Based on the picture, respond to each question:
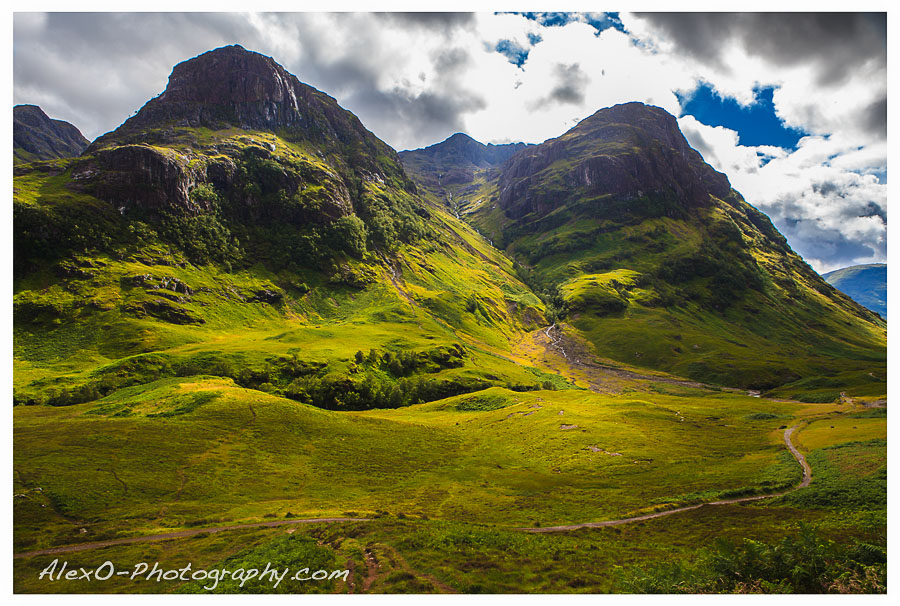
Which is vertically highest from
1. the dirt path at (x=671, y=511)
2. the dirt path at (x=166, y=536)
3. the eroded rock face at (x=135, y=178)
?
the eroded rock face at (x=135, y=178)

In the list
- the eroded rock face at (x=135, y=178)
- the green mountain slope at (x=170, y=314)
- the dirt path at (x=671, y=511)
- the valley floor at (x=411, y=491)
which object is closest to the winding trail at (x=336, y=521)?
the dirt path at (x=671, y=511)

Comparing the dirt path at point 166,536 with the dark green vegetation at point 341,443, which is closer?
the dark green vegetation at point 341,443

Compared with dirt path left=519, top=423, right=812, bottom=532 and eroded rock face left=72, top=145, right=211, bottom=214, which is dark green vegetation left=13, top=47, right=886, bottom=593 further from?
eroded rock face left=72, top=145, right=211, bottom=214

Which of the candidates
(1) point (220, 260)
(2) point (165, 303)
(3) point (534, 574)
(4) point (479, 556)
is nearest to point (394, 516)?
(4) point (479, 556)

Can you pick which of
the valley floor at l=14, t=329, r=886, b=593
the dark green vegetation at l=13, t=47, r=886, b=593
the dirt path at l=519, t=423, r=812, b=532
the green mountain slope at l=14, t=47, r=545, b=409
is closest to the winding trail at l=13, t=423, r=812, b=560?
the dirt path at l=519, t=423, r=812, b=532

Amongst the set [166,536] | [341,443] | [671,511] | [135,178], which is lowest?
[341,443]

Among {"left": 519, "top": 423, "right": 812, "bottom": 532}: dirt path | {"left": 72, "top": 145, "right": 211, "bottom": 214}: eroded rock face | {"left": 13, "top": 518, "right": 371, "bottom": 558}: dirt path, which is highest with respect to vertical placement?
{"left": 72, "top": 145, "right": 211, "bottom": 214}: eroded rock face

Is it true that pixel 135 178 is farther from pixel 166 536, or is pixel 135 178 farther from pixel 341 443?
pixel 166 536

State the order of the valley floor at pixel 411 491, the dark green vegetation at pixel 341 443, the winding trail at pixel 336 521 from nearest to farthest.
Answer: the valley floor at pixel 411 491
the winding trail at pixel 336 521
the dark green vegetation at pixel 341 443

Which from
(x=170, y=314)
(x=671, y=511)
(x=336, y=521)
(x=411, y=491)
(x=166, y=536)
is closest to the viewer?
(x=166, y=536)

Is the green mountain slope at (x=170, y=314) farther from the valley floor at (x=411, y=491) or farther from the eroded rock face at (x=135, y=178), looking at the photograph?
the valley floor at (x=411, y=491)

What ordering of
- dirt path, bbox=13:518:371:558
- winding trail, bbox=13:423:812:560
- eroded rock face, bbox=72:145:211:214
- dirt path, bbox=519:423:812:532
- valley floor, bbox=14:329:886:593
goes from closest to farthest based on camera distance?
valley floor, bbox=14:329:886:593
winding trail, bbox=13:423:812:560
dirt path, bbox=13:518:371:558
dirt path, bbox=519:423:812:532
eroded rock face, bbox=72:145:211:214

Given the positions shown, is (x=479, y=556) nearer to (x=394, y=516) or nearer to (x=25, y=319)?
(x=394, y=516)

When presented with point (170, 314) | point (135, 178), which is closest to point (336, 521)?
point (170, 314)
